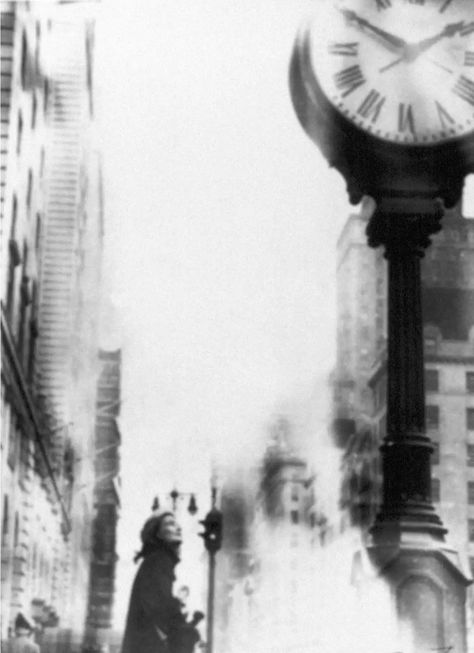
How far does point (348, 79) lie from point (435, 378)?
1570 millimetres

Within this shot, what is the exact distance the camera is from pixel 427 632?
16.3 ft

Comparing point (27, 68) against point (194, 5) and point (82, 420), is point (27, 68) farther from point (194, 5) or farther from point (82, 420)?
point (82, 420)

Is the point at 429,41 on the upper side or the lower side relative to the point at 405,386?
upper

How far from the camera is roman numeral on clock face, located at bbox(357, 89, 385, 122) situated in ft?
18.0

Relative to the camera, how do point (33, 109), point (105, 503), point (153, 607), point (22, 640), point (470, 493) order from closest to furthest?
point (153, 607) → point (22, 640) → point (470, 493) → point (105, 503) → point (33, 109)

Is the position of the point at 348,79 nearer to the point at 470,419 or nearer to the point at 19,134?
the point at 19,134

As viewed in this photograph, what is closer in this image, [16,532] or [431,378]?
[431,378]

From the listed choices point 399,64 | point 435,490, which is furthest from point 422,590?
point 399,64

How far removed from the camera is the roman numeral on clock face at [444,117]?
216 inches

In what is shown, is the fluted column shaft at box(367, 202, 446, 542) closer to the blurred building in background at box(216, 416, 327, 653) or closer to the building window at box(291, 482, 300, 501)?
the blurred building in background at box(216, 416, 327, 653)

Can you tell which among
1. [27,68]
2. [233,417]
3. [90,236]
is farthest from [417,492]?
[27,68]

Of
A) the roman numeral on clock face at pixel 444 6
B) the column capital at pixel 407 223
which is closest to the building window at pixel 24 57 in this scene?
the column capital at pixel 407 223

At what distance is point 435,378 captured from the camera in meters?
5.65

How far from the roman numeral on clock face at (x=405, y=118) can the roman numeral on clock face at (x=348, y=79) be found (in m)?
0.24
